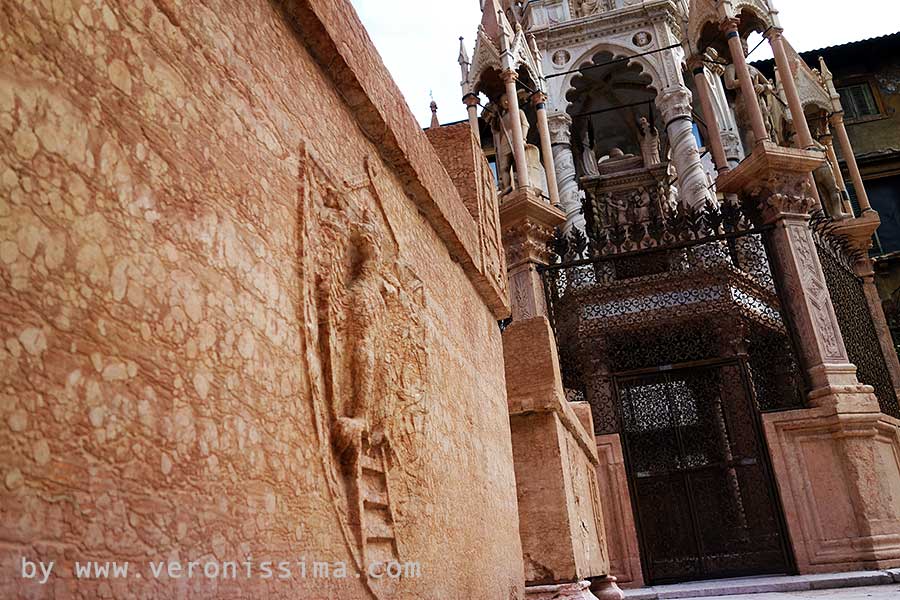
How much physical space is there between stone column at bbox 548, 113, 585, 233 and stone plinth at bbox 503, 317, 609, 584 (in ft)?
30.2

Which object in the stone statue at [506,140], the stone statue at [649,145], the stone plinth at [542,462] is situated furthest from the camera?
the stone statue at [649,145]

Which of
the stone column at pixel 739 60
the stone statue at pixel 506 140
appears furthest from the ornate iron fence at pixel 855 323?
the stone statue at pixel 506 140

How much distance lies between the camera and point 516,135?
11.5 metres

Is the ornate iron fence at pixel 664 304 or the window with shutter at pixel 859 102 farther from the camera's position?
the window with shutter at pixel 859 102

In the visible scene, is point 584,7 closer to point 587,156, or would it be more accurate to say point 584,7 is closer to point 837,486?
point 587,156

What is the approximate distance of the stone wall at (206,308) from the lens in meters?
1.08

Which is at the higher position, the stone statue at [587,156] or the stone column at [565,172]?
the stone statue at [587,156]

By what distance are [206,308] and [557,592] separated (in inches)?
139

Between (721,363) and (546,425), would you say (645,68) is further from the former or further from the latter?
(546,425)

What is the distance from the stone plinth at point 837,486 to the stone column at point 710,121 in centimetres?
423

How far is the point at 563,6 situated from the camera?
16578 mm

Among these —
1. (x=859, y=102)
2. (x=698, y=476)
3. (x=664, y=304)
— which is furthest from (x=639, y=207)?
(x=859, y=102)

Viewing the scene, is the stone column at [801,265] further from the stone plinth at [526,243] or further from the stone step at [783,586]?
the stone plinth at [526,243]

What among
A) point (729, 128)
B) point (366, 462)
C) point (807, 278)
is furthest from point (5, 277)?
point (729, 128)
